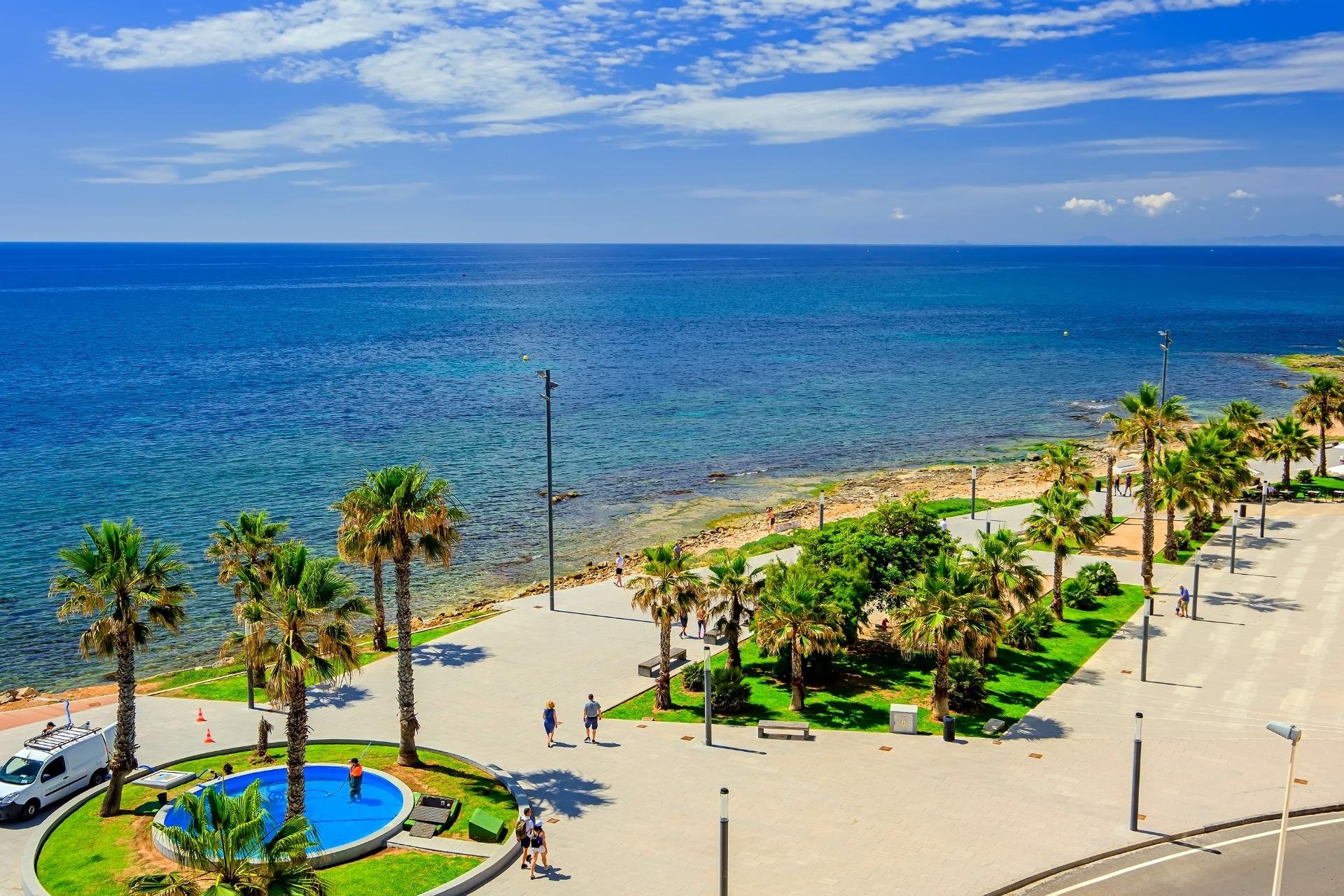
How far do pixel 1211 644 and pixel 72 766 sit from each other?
113ft

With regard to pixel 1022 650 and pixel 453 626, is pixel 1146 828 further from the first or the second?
pixel 453 626

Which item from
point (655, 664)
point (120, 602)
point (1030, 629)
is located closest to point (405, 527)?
point (120, 602)

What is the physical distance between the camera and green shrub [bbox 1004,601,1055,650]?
3447cm

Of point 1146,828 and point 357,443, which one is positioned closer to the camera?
point 1146,828

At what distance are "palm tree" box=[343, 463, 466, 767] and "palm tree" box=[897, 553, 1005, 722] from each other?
1276cm

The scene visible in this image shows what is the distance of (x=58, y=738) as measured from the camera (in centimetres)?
2570

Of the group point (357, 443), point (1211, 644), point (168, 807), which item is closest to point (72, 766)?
point (168, 807)

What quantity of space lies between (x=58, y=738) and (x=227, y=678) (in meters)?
8.24

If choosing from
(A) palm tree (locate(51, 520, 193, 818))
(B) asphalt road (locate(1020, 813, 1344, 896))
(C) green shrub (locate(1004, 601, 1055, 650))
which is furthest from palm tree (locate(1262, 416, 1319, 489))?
(A) palm tree (locate(51, 520, 193, 818))

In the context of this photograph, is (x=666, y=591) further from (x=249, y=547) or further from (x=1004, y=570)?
(x=249, y=547)

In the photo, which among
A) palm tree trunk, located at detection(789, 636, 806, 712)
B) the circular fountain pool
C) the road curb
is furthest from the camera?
palm tree trunk, located at detection(789, 636, 806, 712)

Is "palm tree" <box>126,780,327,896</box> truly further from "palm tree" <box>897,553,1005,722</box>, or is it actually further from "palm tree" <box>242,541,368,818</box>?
"palm tree" <box>897,553,1005,722</box>

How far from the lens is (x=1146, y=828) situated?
22.6 meters

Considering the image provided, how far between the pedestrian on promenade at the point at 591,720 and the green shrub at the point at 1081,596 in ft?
66.8
